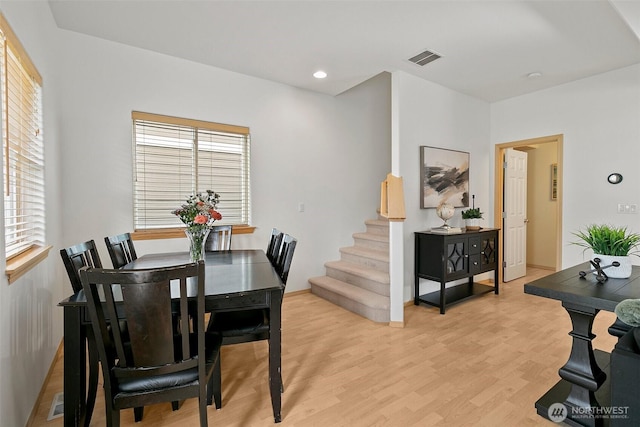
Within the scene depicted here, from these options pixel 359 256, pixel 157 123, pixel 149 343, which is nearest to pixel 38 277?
pixel 149 343

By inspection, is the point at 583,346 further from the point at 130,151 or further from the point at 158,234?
the point at 130,151

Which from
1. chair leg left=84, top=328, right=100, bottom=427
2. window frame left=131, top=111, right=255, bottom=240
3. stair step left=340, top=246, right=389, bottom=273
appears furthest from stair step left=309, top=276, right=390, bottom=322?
chair leg left=84, top=328, right=100, bottom=427

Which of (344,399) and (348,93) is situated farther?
(348,93)

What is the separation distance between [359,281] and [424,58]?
8.54 feet

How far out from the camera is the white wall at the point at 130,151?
198 centimetres

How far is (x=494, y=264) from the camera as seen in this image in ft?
13.9

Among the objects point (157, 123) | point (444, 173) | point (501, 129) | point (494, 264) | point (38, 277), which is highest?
point (501, 129)

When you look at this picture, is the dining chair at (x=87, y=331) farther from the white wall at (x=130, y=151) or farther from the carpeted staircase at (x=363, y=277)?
the carpeted staircase at (x=363, y=277)

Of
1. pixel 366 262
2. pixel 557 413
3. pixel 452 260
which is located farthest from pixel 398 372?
pixel 366 262

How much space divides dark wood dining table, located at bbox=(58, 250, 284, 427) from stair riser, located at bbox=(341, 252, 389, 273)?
199cm

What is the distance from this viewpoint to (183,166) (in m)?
3.47

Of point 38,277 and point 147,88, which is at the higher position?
point 147,88

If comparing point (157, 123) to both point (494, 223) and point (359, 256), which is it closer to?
point (359, 256)

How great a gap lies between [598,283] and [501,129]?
352cm
